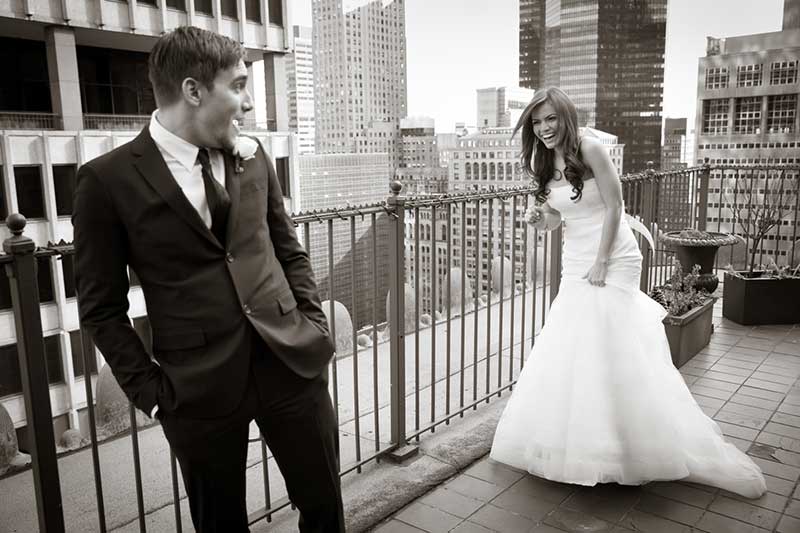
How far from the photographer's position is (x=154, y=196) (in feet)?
4.99

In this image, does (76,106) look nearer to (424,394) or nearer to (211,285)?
(424,394)

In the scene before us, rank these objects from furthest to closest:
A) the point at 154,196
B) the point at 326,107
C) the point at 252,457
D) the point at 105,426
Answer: the point at 326,107
the point at 105,426
the point at 252,457
the point at 154,196

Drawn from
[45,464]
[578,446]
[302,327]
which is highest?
[302,327]

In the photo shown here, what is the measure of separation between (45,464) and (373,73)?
61.4 meters

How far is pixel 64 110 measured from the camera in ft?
65.9

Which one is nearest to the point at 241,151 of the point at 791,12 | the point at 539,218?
the point at 539,218

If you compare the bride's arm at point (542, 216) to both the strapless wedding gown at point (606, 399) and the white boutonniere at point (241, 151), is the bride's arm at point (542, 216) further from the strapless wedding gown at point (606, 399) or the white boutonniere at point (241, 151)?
the white boutonniere at point (241, 151)

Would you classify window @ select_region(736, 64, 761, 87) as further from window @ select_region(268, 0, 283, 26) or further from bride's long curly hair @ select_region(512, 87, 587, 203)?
bride's long curly hair @ select_region(512, 87, 587, 203)

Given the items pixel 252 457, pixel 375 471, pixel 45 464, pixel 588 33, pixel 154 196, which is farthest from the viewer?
pixel 588 33

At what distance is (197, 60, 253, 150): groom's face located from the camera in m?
1.58

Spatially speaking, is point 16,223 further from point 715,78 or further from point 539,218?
point 715,78

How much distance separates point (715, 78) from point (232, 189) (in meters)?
32.5

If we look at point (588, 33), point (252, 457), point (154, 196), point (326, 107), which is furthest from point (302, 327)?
point (326, 107)

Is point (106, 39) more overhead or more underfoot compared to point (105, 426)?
more overhead
